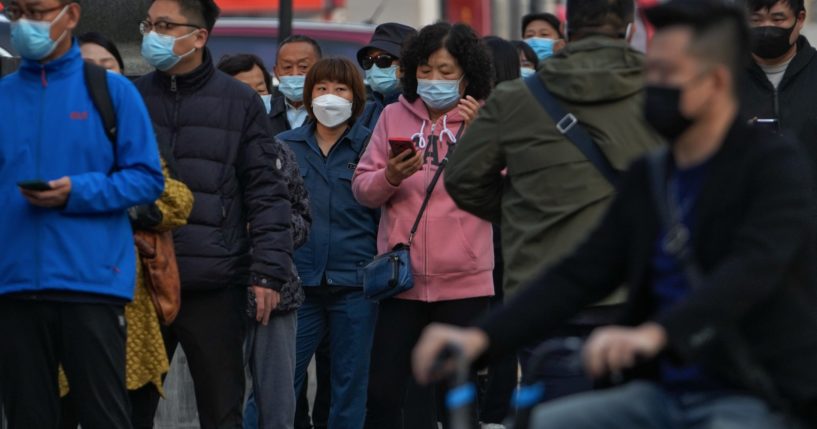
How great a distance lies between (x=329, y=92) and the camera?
8.62 m

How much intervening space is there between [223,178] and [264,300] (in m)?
0.52

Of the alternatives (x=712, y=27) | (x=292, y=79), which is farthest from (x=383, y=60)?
(x=712, y=27)

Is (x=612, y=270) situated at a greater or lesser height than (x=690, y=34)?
lesser

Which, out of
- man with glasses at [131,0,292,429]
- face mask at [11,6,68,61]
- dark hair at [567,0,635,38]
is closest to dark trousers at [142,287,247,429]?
man with glasses at [131,0,292,429]

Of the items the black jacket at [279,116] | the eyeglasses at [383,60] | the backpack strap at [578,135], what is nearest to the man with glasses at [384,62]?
the eyeglasses at [383,60]

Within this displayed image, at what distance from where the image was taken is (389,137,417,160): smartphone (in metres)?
7.34

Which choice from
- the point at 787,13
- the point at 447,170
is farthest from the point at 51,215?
the point at 787,13

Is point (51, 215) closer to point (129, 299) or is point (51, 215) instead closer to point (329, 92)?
point (129, 299)

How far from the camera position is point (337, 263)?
8227 mm

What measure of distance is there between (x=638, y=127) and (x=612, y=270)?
5.51 feet

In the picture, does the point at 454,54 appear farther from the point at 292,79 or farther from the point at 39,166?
the point at 39,166

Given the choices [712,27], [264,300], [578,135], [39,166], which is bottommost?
[264,300]

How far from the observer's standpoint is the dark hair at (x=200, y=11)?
23.4ft

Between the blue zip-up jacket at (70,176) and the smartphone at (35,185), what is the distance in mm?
104
